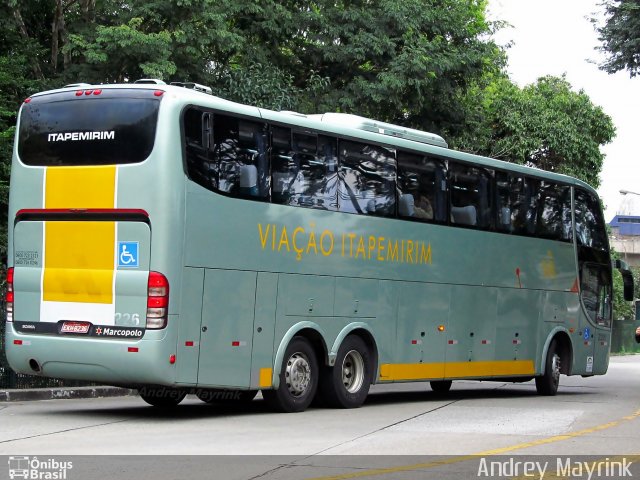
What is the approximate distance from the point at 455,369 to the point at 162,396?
17.5 feet

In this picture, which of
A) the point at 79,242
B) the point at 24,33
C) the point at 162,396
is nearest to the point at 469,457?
the point at 79,242

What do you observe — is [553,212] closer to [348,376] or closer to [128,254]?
[348,376]

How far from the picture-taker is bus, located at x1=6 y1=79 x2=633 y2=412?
1391cm

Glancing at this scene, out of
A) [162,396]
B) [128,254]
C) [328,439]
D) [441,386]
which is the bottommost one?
[441,386]

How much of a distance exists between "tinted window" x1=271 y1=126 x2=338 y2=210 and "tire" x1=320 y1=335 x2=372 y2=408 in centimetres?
213

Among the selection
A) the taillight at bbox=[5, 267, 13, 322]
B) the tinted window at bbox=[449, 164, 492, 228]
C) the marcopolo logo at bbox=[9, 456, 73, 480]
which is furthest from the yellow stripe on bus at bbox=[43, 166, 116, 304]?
the tinted window at bbox=[449, 164, 492, 228]

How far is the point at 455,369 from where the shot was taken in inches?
763

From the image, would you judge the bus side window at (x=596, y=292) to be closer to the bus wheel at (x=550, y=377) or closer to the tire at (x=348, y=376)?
the bus wheel at (x=550, y=377)

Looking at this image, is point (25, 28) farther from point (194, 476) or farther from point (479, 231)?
point (194, 476)

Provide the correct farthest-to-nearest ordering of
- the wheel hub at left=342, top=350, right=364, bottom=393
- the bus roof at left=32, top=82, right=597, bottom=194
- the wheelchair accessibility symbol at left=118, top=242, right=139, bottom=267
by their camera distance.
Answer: the wheel hub at left=342, top=350, right=364, bottom=393
the bus roof at left=32, top=82, right=597, bottom=194
the wheelchair accessibility symbol at left=118, top=242, right=139, bottom=267

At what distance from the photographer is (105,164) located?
46.4 ft

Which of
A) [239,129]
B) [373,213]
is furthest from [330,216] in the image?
[239,129]

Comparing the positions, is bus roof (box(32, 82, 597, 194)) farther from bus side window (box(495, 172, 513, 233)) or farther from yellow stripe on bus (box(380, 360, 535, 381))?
yellow stripe on bus (box(380, 360, 535, 381))

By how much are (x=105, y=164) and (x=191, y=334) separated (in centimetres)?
233
